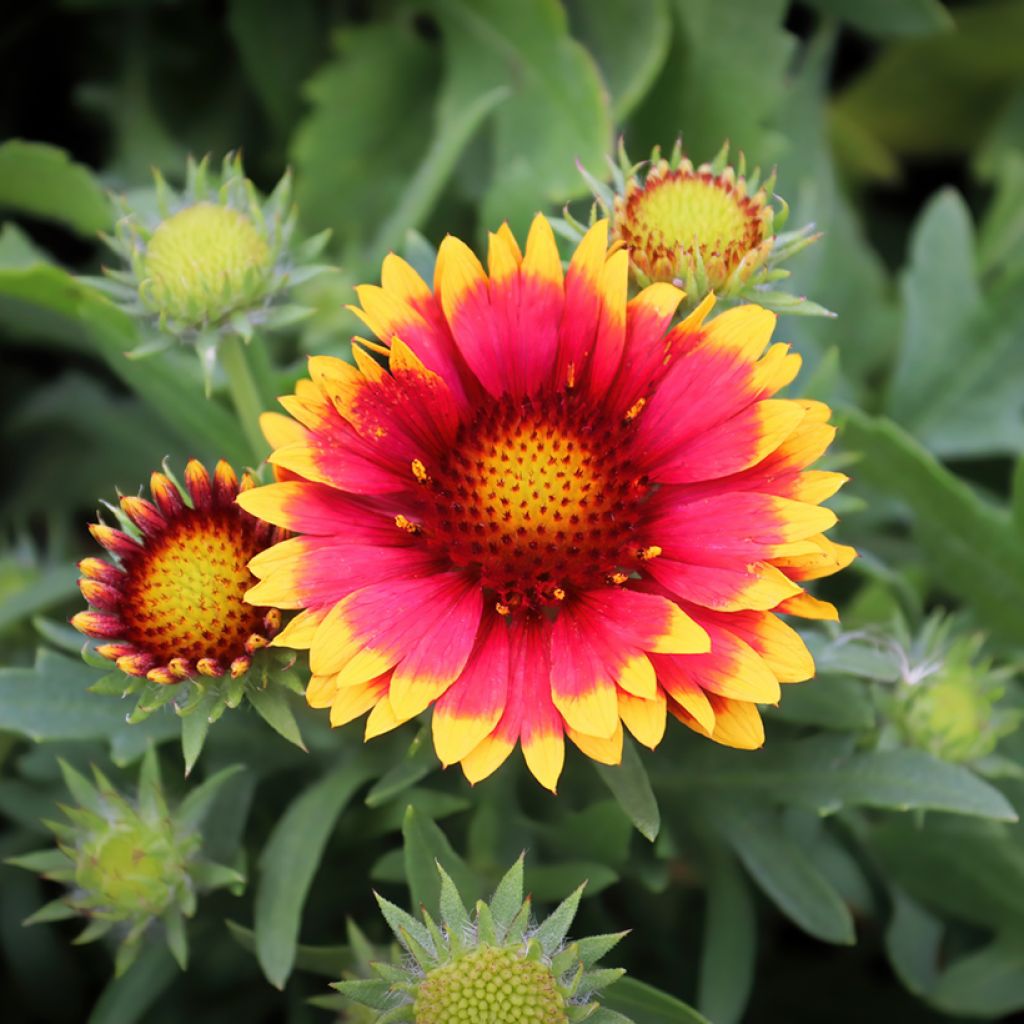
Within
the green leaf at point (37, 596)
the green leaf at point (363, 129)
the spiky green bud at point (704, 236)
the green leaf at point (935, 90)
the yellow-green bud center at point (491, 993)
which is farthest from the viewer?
the green leaf at point (935, 90)

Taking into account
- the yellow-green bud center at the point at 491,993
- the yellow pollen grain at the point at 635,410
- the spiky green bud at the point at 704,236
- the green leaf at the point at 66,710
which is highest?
the spiky green bud at the point at 704,236

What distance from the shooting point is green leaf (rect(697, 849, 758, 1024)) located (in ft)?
4.35

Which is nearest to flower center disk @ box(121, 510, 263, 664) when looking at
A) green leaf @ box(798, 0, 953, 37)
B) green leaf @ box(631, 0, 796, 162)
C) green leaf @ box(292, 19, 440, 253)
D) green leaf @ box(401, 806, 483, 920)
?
green leaf @ box(401, 806, 483, 920)

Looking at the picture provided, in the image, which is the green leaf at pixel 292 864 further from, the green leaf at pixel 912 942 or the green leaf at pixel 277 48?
the green leaf at pixel 277 48

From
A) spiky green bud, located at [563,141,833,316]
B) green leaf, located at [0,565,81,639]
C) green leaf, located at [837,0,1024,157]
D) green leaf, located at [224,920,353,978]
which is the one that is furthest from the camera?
green leaf, located at [837,0,1024,157]

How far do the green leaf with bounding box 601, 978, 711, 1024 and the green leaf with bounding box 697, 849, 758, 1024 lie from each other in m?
0.20

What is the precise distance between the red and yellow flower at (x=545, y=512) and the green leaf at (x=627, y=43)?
649mm

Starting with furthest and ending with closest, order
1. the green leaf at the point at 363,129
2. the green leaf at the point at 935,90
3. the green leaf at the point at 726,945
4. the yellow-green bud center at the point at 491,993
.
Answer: the green leaf at the point at 935,90 < the green leaf at the point at 363,129 < the green leaf at the point at 726,945 < the yellow-green bud center at the point at 491,993

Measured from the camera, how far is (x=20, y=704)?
1.23 meters

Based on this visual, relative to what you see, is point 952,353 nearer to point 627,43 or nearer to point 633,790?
point 627,43

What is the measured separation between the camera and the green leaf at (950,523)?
139 centimetres

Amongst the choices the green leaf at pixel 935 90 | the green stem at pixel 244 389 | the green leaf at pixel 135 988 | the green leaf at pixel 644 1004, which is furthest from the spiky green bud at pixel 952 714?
the green leaf at pixel 935 90

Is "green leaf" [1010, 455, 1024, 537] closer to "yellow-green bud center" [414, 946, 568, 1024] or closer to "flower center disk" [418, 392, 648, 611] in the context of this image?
"flower center disk" [418, 392, 648, 611]

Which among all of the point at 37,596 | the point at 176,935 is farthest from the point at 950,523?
the point at 37,596
